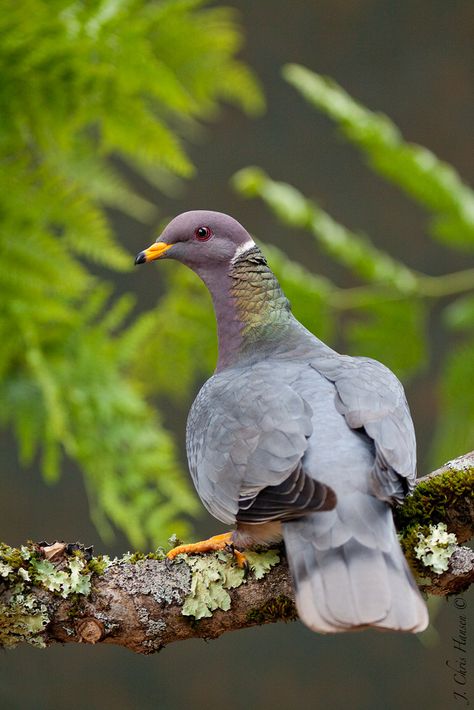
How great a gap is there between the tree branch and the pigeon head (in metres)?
0.44

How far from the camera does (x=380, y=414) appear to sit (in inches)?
43.4

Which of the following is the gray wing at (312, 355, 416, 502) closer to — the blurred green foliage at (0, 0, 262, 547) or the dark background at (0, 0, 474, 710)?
the blurred green foliage at (0, 0, 262, 547)

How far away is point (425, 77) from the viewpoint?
3.69m

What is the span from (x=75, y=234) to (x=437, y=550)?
1099 mm

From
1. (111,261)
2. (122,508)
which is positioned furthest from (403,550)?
(111,261)

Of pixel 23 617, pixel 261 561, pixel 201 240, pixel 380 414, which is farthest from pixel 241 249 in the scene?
pixel 23 617

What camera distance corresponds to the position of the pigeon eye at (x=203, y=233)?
133cm

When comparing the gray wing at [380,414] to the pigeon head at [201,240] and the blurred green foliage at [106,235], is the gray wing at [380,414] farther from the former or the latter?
the blurred green foliage at [106,235]

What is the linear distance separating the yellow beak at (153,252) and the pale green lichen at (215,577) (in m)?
0.41

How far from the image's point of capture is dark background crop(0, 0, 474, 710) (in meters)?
3.60

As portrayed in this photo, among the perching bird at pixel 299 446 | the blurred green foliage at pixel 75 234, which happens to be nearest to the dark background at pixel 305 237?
the blurred green foliage at pixel 75 234

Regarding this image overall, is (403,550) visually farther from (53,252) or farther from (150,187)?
(150,187)

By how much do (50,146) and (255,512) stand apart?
1131 mm

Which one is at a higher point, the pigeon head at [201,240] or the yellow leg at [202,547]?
the pigeon head at [201,240]
